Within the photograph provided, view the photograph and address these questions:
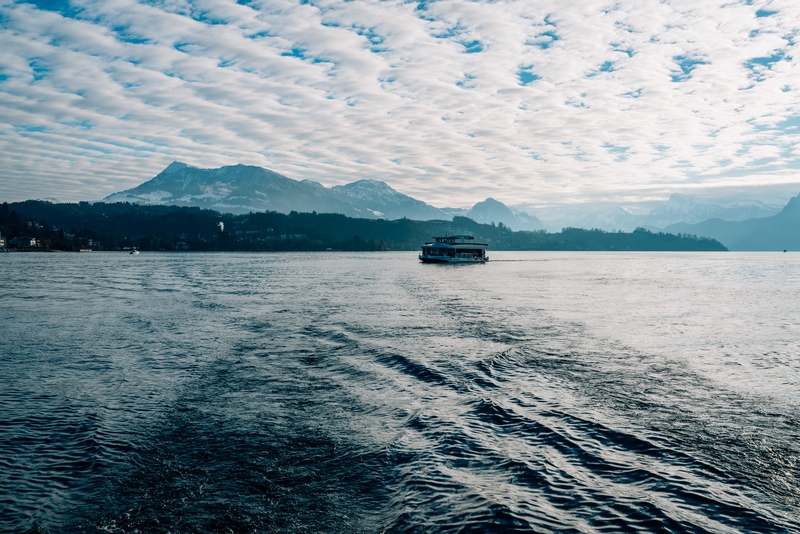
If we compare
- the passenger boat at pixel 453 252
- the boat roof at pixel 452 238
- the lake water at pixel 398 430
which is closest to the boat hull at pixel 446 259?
the passenger boat at pixel 453 252

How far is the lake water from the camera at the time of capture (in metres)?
11.4

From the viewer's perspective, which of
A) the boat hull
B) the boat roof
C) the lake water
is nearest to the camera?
the lake water

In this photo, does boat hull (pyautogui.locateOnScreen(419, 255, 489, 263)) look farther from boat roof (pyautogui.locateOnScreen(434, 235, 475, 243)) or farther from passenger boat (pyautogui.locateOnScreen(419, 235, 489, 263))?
boat roof (pyautogui.locateOnScreen(434, 235, 475, 243))

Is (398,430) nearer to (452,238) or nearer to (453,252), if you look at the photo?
(453,252)

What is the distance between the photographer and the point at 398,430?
16469mm

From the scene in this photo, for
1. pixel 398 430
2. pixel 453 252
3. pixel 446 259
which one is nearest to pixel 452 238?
pixel 453 252

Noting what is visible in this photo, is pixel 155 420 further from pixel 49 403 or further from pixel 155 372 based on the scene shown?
pixel 155 372

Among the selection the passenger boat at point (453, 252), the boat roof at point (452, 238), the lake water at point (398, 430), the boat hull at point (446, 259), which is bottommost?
the lake water at point (398, 430)

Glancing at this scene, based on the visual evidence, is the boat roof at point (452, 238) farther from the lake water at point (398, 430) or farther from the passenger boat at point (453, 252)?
the lake water at point (398, 430)

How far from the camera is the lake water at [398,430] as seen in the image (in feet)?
37.4

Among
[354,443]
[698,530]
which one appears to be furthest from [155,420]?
[698,530]

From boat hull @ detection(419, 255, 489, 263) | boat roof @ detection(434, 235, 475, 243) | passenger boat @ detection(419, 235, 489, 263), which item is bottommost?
boat hull @ detection(419, 255, 489, 263)

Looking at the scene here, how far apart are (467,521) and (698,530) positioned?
5022 millimetres

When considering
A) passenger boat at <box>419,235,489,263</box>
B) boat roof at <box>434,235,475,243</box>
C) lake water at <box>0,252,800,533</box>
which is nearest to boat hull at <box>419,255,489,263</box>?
passenger boat at <box>419,235,489,263</box>
